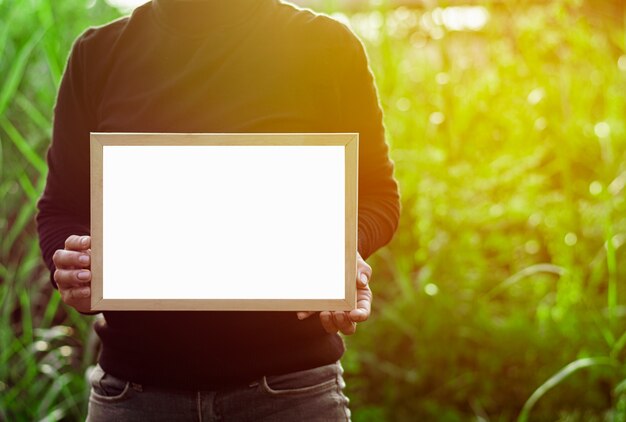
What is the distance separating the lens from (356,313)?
40.2 inches

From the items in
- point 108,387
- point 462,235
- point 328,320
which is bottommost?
point 462,235

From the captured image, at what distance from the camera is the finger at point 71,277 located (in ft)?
3.36

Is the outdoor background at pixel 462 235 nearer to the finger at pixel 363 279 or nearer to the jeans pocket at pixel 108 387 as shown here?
the jeans pocket at pixel 108 387

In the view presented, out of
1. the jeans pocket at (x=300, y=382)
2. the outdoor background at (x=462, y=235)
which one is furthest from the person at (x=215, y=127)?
the outdoor background at (x=462, y=235)

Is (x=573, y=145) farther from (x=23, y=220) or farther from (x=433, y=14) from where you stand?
(x=23, y=220)

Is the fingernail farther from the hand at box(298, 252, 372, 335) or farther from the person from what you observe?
the person

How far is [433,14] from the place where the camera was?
2.48m

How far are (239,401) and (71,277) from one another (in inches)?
12.2

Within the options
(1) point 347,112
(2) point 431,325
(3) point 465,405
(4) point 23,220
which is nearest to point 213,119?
(1) point 347,112

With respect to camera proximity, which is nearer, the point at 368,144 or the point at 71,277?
the point at 71,277

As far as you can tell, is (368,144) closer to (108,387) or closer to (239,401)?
(239,401)

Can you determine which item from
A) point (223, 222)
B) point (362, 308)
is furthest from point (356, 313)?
point (223, 222)

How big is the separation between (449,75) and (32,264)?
130cm

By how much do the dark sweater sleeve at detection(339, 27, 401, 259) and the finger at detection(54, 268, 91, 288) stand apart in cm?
42
